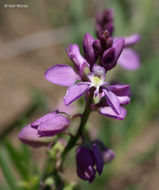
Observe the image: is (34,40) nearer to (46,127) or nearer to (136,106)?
(136,106)

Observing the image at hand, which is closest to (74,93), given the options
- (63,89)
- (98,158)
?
(98,158)

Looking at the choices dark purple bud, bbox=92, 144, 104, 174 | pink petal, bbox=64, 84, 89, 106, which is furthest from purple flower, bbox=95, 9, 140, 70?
dark purple bud, bbox=92, 144, 104, 174

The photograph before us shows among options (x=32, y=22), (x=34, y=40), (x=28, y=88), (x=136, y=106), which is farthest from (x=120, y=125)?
(x=32, y=22)

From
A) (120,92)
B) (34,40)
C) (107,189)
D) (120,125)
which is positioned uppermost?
(120,92)

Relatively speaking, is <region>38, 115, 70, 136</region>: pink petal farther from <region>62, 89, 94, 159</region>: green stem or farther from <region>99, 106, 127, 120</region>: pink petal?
<region>99, 106, 127, 120</region>: pink petal

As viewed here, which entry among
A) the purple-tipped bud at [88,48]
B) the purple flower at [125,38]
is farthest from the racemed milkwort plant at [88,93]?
the purple flower at [125,38]

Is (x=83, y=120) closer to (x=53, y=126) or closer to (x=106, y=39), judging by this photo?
(x=53, y=126)
